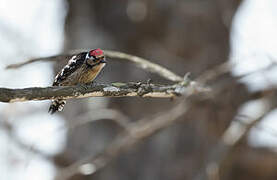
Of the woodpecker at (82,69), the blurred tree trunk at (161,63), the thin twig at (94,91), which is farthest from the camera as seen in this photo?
the blurred tree trunk at (161,63)

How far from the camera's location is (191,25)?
6922 mm

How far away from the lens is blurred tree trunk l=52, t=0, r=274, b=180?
677cm

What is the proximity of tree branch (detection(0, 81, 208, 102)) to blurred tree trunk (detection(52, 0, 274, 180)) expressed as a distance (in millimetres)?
3044

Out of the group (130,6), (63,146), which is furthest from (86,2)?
(63,146)

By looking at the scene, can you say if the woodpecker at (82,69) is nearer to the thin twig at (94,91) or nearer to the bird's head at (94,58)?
the bird's head at (94,58)

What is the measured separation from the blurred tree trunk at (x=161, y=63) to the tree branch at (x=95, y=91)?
3.04m

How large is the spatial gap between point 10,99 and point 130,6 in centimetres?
441

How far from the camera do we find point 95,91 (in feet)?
9.99

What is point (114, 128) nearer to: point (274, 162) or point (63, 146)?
point (63, 146)

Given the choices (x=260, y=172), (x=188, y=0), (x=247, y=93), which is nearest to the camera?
(x=247, y=93)

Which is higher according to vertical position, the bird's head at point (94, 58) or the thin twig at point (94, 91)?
the bird's head at point (94, 58)

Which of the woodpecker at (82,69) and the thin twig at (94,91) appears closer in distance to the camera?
the thin twig at (94,91)

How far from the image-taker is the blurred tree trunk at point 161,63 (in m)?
6.77

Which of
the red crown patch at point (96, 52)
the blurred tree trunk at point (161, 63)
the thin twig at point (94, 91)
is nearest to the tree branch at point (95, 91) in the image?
the thin twig at point (94, 91)
